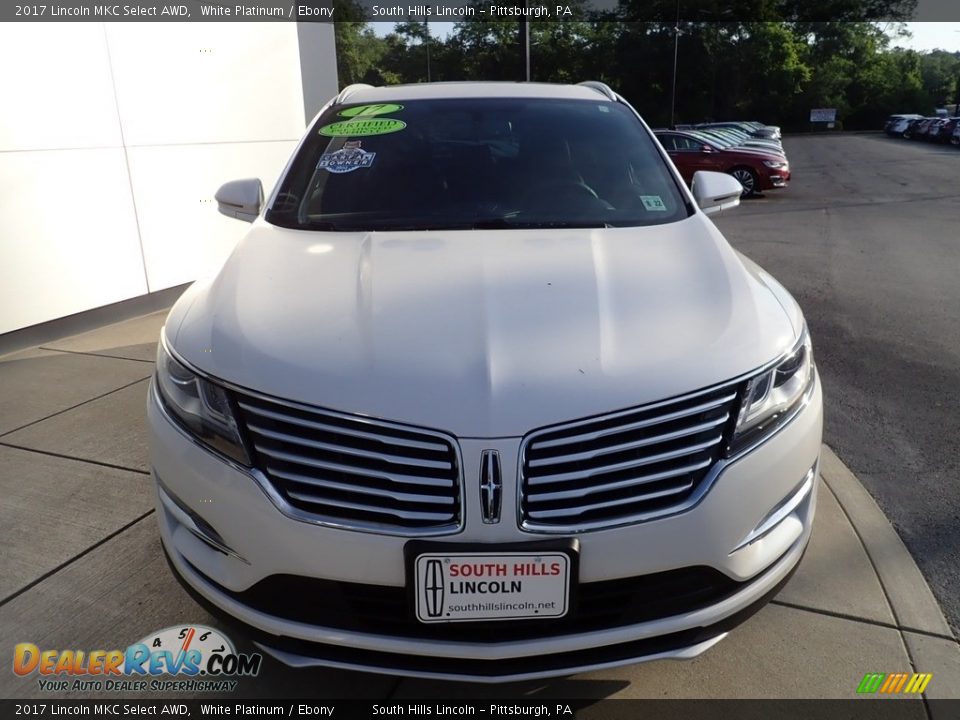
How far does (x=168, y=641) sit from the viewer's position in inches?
94.7

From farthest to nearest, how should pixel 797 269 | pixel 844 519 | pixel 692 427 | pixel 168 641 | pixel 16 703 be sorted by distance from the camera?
pixel 797 269 < pixel 844 519 < pixel 168 641 < pixel 16 703 < pixel 692 427

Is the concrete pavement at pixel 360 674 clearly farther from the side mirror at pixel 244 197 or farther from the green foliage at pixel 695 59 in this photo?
the green foliage at pixel 695 59

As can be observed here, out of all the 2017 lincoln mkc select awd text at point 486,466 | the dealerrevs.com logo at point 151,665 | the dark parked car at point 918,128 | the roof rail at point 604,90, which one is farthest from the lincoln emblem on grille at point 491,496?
the dark parked car at point 918,128

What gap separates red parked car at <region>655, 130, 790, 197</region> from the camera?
52.9 ft

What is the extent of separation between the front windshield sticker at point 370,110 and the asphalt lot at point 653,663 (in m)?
1.94

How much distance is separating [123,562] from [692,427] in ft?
7.23

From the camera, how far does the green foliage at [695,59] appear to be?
51562 mm

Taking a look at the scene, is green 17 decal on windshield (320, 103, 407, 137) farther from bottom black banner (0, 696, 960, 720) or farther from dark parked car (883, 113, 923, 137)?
dark parked car (883, 113, 923, 137)

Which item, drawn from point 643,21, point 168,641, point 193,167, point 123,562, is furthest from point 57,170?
point 643,21

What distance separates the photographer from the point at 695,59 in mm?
57094

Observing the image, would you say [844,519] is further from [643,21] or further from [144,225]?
[643,21]

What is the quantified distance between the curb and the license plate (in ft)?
4.29

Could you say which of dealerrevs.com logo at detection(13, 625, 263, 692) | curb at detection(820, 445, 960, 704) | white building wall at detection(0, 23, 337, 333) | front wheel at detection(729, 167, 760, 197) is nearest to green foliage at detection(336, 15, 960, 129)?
front wheel at detection(729, 167, 760, 197)

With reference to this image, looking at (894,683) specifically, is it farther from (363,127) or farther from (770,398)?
(363,127)
